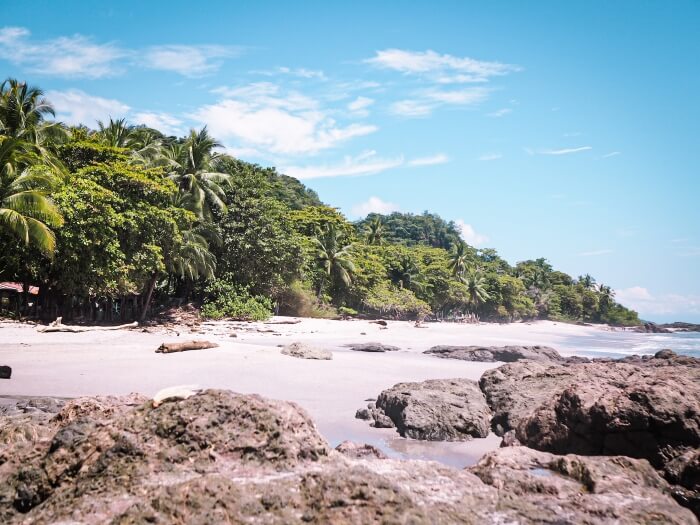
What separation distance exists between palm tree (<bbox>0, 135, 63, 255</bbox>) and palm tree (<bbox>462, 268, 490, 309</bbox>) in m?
50.4

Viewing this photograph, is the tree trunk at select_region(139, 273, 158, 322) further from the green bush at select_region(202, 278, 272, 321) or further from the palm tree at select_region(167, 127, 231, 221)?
the palm tree at select_region(167, 127, 231, 221)

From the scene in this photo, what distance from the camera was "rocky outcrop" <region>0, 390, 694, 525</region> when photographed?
103 inches

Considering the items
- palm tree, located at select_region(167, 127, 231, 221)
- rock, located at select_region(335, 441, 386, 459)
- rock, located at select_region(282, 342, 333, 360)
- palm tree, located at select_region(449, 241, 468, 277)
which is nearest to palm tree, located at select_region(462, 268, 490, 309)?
palm tree, located at select_region(449, 241, 468, 277)

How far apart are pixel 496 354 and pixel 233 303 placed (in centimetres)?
1600

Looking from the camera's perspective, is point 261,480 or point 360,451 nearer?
point 261,480

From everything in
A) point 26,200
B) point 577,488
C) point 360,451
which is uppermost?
point 26,200

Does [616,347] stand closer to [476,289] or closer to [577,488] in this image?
[476,289]

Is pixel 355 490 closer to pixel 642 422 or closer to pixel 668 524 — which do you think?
pixel 668 524

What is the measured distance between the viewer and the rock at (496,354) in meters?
17.5

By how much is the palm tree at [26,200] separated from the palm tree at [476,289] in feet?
165

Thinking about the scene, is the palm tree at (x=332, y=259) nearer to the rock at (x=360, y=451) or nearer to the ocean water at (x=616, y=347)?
the ocean water at (x=616, y=347)

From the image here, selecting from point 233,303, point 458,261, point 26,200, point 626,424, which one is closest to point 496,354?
point 626,424

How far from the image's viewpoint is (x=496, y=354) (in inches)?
698

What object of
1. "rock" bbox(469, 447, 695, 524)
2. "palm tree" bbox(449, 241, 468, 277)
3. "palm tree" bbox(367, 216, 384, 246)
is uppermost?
"palm tree" bbox(367, 216, 384, 246)
